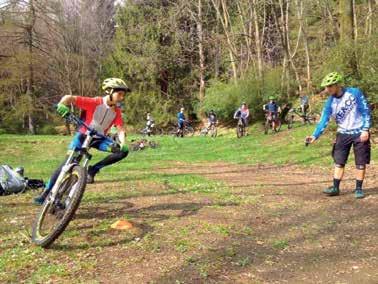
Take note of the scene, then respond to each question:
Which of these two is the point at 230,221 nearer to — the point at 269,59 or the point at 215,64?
the point at 269,59

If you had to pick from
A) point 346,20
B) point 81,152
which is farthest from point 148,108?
point 81,152

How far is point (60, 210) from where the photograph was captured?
5570 mm

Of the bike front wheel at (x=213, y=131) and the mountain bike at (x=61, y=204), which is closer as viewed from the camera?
the mountain bike at (x=61, y=204)

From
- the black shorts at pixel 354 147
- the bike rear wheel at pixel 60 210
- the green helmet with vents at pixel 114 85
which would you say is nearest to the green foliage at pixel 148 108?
the black shorts at pixel 354 147

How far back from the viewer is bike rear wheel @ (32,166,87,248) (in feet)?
17.1

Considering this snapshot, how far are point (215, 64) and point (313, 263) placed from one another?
42.4 meters

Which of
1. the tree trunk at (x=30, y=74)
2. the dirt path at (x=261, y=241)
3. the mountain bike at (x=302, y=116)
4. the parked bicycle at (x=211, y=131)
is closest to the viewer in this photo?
the dirt path at (x=261, y=241)

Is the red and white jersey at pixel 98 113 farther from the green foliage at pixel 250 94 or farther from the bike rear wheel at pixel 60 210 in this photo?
the green foliage at pixel 250 94

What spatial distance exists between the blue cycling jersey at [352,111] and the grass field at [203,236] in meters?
1.09

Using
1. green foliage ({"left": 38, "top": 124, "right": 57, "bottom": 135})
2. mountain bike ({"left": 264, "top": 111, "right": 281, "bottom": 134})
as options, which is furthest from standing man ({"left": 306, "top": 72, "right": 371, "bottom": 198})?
green foliage ({"left": 38, "top": 124, "right": 57, "bottom": 135})

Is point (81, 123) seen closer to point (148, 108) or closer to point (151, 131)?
point (151, 131)

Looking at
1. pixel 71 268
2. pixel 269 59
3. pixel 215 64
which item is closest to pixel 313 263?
pixel 71 268

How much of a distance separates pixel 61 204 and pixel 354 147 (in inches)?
182

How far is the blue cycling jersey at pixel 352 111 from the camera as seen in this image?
25.5 ft
